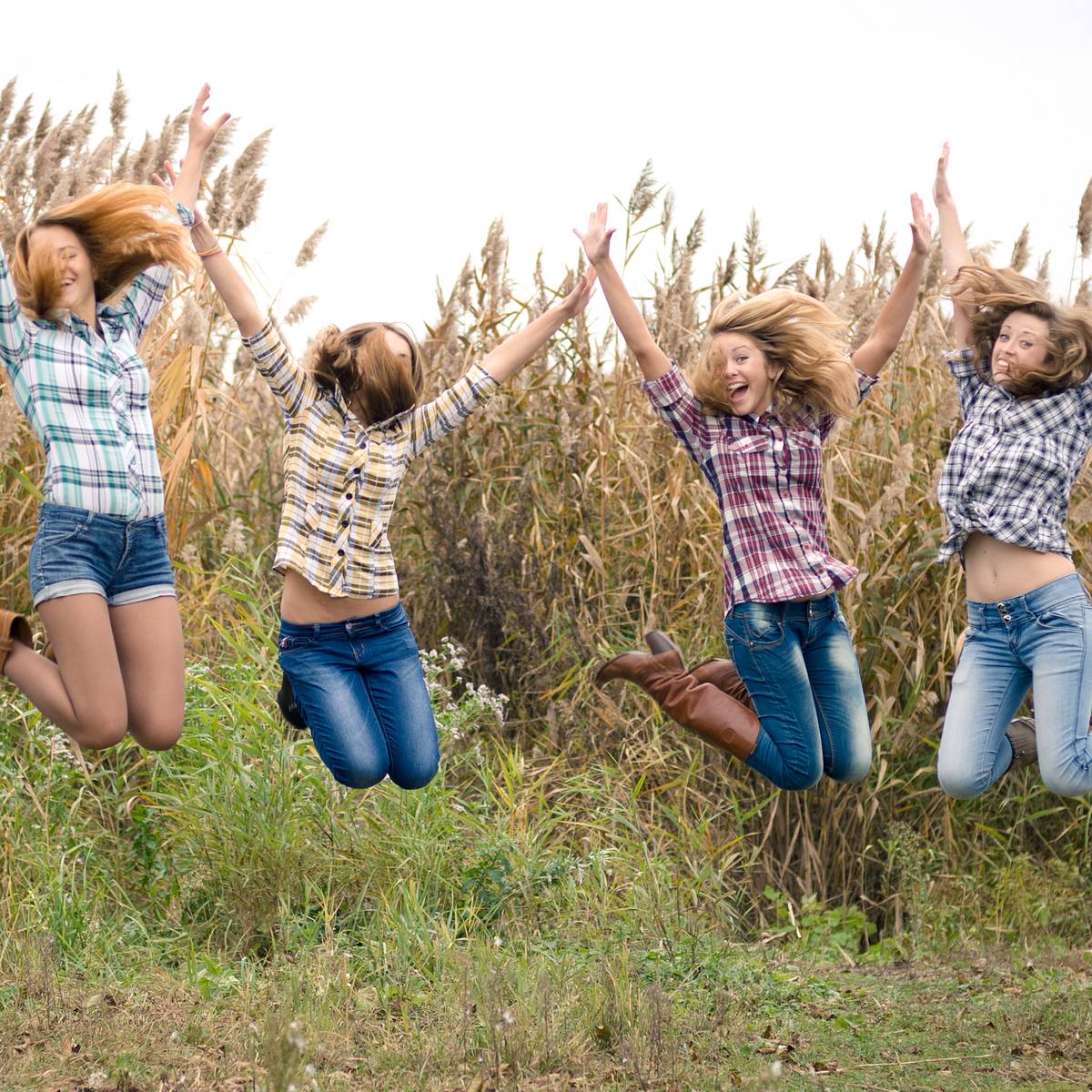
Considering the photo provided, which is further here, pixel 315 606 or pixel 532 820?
pixel 532 820

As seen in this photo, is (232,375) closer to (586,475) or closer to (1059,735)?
(586,475)

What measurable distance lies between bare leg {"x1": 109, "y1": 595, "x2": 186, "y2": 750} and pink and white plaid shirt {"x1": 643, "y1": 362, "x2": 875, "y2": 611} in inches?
69.8

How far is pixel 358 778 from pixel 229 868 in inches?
39.5

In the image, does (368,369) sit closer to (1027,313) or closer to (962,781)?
(1027,313)

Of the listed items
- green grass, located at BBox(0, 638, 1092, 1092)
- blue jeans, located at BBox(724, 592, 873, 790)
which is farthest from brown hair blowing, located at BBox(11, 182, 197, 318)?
blue jeans, located at BBox(724, 592, 873, 790)

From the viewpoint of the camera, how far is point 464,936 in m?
5.36

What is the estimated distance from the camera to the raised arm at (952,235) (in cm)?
508

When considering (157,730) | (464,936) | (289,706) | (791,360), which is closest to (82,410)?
(157,730)

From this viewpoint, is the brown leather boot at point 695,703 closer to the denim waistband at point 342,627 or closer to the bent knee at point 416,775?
the bent knee at point 416,775

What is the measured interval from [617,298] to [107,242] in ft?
5.34

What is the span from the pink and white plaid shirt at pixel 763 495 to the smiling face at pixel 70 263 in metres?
1.83

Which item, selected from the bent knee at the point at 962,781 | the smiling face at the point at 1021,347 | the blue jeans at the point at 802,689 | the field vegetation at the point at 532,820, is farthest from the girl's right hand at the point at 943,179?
the bent knee at the point at 962,781

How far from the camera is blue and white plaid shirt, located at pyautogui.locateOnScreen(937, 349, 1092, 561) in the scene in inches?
188

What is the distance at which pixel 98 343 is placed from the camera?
4355 mm
